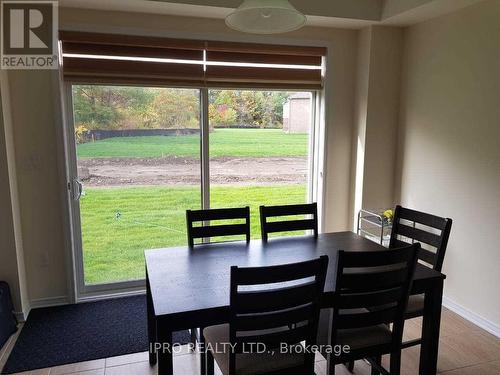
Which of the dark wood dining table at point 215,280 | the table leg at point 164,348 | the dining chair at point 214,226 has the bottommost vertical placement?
the table leg at point 164,348

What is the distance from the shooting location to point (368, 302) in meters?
1.81

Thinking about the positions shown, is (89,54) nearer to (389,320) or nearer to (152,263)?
(152,263)

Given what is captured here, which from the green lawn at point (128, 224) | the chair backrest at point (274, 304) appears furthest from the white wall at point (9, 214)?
the chair backrest at point (274, 304)

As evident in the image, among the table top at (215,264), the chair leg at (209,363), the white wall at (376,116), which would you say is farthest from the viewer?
the white wall at (376,116)

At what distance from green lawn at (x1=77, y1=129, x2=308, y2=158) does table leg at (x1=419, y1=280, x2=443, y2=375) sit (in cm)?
216

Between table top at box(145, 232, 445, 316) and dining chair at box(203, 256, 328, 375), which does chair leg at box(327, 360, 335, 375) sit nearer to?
dining chair at box(203, 256, 328, 375)

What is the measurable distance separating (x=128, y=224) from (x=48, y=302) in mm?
913

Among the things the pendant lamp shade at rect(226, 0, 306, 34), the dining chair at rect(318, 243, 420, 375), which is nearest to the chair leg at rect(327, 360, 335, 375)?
the dining chair at rect(318, 243, 420, 375)

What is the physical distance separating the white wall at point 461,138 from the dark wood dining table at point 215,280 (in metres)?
1.09

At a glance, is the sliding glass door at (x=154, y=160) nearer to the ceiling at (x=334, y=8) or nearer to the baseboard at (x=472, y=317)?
→ the ceiling at (x=334, y=8)

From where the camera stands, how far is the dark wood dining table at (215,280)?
5.41 feet

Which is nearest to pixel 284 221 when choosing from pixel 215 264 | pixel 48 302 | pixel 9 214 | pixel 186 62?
pixel 215 264

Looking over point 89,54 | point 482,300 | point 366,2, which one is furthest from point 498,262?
point 89,54

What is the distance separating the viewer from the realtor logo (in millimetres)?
2867
